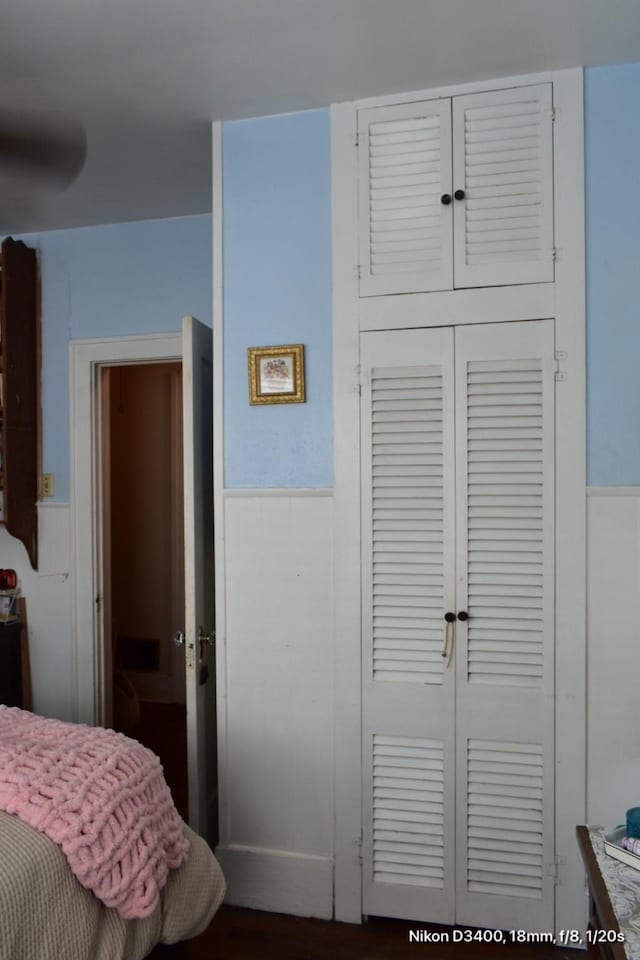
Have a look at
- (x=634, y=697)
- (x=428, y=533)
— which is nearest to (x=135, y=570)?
(x=428, y=533)

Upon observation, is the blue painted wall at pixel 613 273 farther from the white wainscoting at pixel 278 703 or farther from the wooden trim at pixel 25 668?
the wooden trim at pixel 25 668

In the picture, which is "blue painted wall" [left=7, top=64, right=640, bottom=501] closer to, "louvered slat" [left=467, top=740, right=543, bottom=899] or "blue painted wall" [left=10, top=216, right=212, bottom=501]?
"blue painted wall" [left=10, top=216, right=212, bottom=501]

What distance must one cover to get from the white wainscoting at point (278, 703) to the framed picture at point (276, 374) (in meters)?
0.33

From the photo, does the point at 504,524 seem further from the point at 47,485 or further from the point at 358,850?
the point at 47,485

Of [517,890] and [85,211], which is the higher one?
[85,211]

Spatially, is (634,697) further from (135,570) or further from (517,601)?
(135,570)

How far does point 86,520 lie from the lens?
3234mm

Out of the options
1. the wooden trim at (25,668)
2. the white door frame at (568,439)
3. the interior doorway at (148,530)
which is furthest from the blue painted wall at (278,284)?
the interior doorway at (148,530)

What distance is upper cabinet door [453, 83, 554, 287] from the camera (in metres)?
2.10

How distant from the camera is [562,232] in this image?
2.09 m

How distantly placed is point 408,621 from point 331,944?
1.03 m

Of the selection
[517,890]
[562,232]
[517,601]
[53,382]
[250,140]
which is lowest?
[517,890]

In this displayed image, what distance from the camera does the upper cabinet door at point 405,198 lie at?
7.14 ft

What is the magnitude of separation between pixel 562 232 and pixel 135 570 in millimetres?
3433
